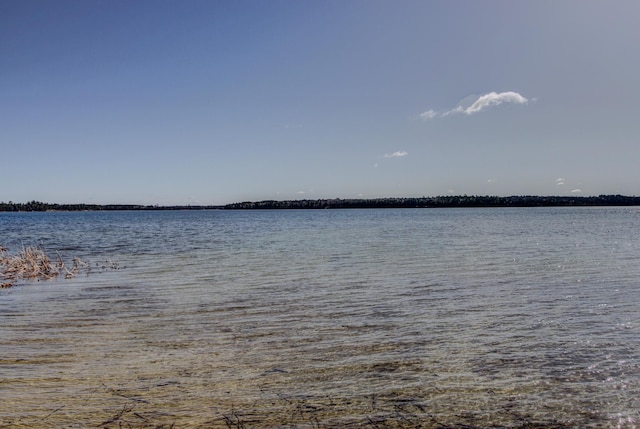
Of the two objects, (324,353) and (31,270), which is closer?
(324,353)

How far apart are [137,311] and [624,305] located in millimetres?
13096

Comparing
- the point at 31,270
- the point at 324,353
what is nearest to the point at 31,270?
the point at 31,270

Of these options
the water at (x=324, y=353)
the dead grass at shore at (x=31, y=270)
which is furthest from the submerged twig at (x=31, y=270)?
the water at (x=324, y=353)

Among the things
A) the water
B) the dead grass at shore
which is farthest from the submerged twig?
the water

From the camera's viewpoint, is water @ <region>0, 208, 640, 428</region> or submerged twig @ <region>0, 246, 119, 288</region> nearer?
water @ <region>0, 208, 640, 428</region>

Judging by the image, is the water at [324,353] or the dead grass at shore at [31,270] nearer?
the water at [324,353]

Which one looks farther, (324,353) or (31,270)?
(31,270)

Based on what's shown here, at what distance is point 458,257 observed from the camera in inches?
942

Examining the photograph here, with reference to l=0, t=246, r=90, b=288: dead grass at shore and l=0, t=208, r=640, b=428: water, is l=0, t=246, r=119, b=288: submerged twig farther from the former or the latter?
l=0, t=208, r=640, b=428: water

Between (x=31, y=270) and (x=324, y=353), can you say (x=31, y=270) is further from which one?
(x=324, y=353)

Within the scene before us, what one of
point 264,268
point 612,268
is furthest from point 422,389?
point 612,268

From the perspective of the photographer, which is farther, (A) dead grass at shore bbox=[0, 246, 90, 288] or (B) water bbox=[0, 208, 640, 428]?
(A) dead grass at shore bbox=[0, 246, 90, 288]

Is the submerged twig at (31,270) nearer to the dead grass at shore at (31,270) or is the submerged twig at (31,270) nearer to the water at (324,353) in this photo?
the dead grass at shore at (31,270)

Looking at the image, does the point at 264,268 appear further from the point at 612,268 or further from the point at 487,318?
the point at 612,268
